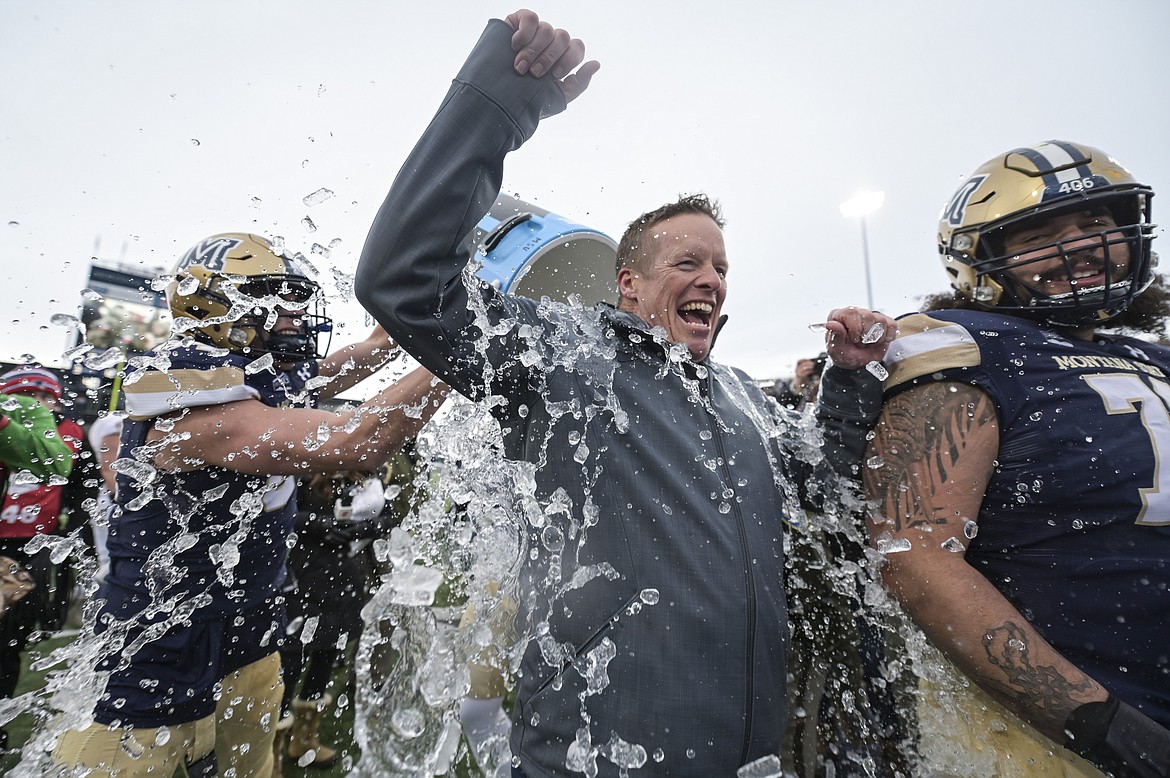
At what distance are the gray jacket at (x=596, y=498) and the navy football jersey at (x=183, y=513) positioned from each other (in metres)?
1.12

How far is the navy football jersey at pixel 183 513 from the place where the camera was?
2146mm

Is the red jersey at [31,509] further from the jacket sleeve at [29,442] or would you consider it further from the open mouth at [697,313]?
the open mouth at [697,313]

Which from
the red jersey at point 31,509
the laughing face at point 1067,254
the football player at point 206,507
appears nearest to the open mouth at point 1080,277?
the laughing face at point 1067,254

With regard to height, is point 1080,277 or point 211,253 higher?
point 1080,277

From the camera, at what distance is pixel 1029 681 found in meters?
1.62

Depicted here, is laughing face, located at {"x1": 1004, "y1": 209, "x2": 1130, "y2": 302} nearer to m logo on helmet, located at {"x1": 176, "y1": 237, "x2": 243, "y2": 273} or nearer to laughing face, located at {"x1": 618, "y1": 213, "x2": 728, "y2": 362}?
laughing face, located at {"x1": 618, "y1": 213, "x2": 728, "y2": 362}

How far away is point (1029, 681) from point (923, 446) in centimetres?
72

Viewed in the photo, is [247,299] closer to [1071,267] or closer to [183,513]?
[183,513]

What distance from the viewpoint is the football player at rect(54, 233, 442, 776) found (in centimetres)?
213

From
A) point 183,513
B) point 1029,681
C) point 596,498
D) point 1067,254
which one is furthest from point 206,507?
point 1067,254

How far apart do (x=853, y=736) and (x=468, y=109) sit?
337 centimetres

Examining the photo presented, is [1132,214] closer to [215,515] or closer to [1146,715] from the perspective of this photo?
[1146,715]

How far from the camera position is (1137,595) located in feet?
5.37

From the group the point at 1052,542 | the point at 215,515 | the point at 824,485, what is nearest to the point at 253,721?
the point at 215,515
